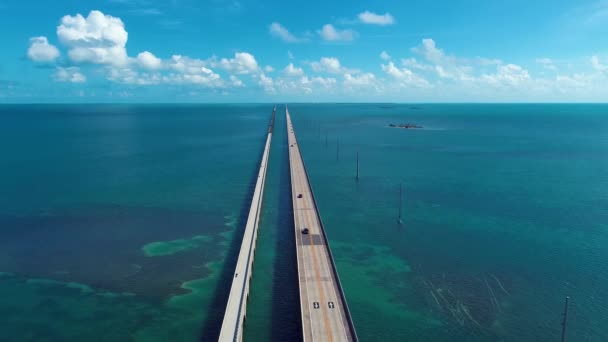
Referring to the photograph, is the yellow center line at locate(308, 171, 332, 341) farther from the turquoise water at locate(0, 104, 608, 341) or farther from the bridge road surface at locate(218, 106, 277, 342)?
the bridge road surface at locate(218, 106, 277, 342)

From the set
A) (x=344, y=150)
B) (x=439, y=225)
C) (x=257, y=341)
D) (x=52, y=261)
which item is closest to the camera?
(x=257, y=341)

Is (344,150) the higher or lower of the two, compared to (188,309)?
higher

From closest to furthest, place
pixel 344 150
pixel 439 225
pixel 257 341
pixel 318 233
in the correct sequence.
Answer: pixel 257 341, pixel 318 233, pixel 439 225, pixel 344 150

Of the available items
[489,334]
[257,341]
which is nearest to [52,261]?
[257,341]

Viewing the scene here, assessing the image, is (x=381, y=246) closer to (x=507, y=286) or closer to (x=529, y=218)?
(x=507, y=286)

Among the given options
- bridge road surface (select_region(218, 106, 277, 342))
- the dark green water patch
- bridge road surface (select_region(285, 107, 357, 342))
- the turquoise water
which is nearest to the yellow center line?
bridge road surface (select_region(285, 107, 357, 342))

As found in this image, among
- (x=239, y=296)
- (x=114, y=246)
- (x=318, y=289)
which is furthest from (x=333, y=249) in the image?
(x=114, y=246)

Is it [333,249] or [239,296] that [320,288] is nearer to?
[239,296]

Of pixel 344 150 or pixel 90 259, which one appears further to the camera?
pixel 344 150
